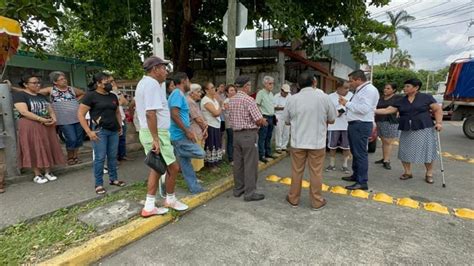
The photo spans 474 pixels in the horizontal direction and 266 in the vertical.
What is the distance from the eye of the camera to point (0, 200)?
12.3 feet

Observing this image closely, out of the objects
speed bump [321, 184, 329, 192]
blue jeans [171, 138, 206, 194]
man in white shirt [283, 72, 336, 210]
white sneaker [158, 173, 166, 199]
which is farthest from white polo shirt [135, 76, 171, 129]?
speed bump [321, 184, 329, 192]

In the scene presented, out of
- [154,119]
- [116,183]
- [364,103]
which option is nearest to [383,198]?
[364,103]

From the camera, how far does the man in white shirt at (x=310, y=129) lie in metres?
3.66

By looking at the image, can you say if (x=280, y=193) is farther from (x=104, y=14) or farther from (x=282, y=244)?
(x=104, y=14)

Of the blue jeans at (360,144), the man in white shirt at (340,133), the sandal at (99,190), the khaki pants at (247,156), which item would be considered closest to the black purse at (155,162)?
the khaki pants at (247,156)

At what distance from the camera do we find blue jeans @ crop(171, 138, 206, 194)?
389cm

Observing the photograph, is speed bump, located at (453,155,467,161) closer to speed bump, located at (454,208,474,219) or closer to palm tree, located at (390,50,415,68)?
speed bump, located at (454,208,474,219)

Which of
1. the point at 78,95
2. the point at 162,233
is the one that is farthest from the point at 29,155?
the point at 162,233

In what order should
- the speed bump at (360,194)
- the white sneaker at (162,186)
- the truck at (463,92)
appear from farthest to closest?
the truck at (463,92)
the speed bump at (360,194)
the white sneaker at (162,186)

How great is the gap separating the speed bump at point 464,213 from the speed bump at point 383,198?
29.8 inches

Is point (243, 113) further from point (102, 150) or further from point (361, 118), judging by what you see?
point (102, 150)

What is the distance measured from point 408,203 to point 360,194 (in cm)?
63

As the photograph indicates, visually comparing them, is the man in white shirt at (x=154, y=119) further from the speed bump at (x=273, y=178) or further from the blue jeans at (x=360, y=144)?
the blue jeans at (x=360, y=144)

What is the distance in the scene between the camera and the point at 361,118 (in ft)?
14.4
